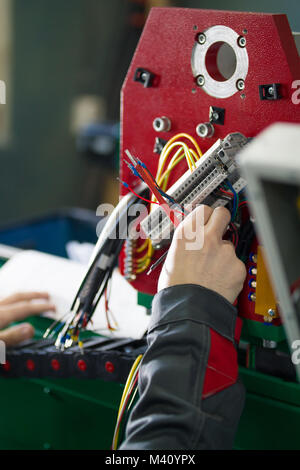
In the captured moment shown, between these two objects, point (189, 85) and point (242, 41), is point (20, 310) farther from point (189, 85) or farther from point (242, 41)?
point (242, 41)

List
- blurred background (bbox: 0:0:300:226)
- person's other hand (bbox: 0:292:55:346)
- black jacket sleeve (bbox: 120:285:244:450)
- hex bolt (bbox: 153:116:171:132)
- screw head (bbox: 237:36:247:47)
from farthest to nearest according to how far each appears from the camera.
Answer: blurred background (bbox: 0:0:300:226) → person's other hand (bbox: 0:292:55:346) → hex bolt (bbox: 153:116:171:132) → screw head (bbox: 237:36:247:47) → black jacket sleeve (bbox: 120:285:244:450)

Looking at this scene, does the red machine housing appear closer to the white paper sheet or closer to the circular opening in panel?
the circular opening in panel

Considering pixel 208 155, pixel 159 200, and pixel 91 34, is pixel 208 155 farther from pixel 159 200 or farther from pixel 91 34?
pixel 91 34

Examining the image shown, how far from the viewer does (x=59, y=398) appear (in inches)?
47.3

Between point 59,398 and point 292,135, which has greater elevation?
point 292,135

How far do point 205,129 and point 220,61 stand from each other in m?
0.12

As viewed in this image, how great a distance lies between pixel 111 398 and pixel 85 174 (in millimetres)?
3096

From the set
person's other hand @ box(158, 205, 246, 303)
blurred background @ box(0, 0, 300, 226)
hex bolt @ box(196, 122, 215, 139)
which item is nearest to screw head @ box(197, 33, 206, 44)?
hex bolt @ box(196, 122, 215, 139)

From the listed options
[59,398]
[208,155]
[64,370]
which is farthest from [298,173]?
[59,398]

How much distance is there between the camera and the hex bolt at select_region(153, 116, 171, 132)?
954 mm

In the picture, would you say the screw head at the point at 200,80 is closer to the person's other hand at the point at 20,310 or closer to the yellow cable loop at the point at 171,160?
the yellow cable loop at the point at 171,160

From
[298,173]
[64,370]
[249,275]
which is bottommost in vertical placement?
[64,370]

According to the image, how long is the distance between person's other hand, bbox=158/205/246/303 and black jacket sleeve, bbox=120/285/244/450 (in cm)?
2
